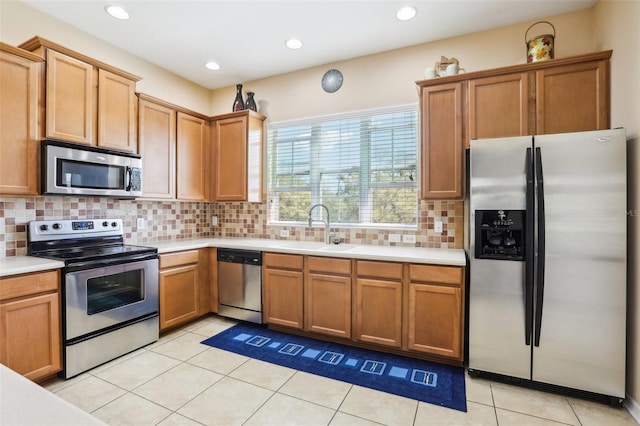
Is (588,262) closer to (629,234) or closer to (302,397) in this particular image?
(629,234)

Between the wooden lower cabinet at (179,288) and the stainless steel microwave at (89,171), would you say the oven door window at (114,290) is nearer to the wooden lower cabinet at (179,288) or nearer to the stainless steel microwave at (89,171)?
the wooden lower cabinet at (179,288)

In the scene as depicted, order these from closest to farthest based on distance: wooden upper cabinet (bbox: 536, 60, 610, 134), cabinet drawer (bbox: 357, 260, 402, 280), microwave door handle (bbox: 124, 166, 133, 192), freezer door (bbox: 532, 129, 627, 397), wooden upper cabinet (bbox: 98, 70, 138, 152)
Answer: freezer door (bbox: 532, 129, 627, 397), wooden upper cabinet (bbox: 536, 60, 610, 134), cabinet drawer (bbox: 357, 260, 402, 280), wooden upper cabinet (bbox: 98, 70, 138, 152), microwave door handle (bbox: 124, 166, 133, 192)

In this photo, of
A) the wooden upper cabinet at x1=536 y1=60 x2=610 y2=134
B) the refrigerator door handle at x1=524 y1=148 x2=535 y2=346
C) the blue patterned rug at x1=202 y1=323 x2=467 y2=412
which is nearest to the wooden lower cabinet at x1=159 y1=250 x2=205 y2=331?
the blue patterned rug at x1=202 y1=323 x2=467 y2=412

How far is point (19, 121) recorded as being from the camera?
2324 mm

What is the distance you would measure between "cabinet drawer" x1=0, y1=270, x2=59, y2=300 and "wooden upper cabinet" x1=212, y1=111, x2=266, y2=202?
1.92m

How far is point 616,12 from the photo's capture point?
2.25 meters

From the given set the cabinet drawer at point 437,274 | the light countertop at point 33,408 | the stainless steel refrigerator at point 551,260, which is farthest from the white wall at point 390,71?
the light countertop at point 33,408

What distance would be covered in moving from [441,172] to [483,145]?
0.48m

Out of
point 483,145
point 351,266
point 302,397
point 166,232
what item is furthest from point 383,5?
point 166,232

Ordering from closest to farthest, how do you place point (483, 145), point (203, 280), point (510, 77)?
point (483, 145)
point (510, 77)
point (203, 280)

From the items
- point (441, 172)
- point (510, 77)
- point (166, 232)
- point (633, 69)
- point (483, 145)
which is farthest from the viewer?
point (166, 232)

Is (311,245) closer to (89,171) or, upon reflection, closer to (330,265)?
(330,265)

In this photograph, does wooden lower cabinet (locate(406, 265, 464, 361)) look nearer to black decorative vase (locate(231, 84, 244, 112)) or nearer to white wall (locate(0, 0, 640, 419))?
white wall (locate(0, 0, 640, 419))

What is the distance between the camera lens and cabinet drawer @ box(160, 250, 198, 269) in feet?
10.3
